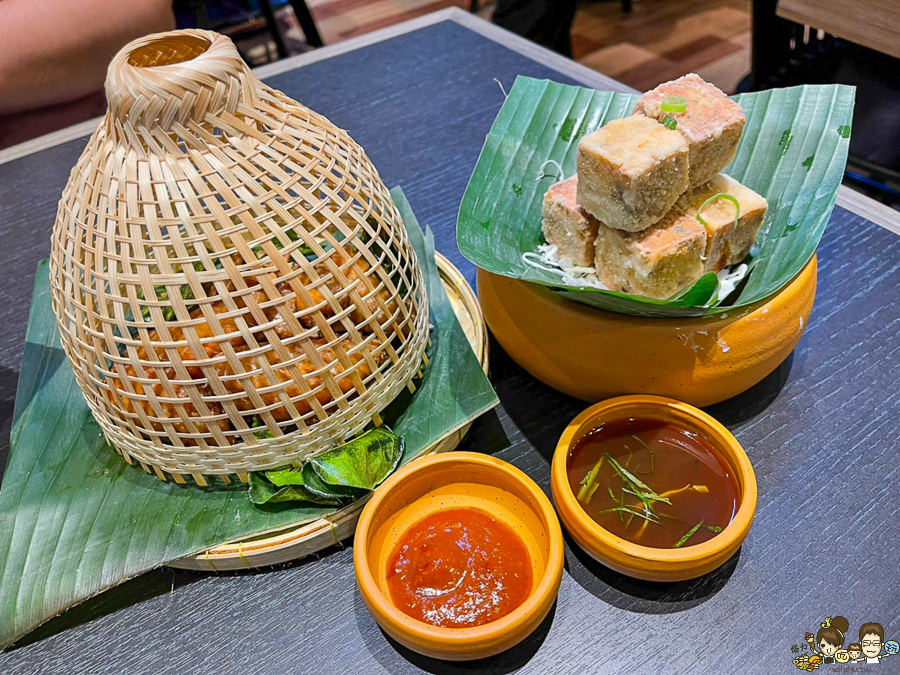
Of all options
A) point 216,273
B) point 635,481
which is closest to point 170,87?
point 216,273

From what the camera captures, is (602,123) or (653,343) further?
(602,123)

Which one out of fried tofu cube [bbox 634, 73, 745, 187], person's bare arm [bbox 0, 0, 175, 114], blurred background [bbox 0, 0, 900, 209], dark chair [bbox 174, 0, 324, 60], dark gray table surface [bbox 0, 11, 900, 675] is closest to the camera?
dark gray table surface [bbox 0, 11, 900, 675]

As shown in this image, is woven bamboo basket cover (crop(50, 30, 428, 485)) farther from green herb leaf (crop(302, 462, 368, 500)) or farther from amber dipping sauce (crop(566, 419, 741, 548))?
amber dipping sauce (crop(566, 419, 741, 548))

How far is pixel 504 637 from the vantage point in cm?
75

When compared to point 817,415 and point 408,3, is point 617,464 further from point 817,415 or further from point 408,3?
point 408,3

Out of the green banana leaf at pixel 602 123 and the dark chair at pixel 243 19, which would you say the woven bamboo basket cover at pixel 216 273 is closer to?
the green banana leaf at pixel 602 123

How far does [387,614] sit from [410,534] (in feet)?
0.46

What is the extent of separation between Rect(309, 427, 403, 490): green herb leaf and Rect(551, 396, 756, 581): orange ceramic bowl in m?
0.23

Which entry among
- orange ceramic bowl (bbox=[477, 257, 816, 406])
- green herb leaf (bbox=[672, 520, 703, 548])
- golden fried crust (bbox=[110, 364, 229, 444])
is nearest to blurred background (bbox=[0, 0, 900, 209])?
orange ceramic bowl (bbox=[477, 257, 816, 406])

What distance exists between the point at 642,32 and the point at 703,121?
3.38 m

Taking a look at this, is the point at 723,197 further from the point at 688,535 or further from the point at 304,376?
the point at 304,376

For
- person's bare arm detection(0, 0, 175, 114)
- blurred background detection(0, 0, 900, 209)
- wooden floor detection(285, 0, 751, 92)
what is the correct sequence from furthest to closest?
wooden floor detection(285, 0, 751, 92) → person's bare arm detection(0, 0, 175, 114) → blurred background detection(0, 0, 900, 209)

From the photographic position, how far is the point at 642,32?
393 cm

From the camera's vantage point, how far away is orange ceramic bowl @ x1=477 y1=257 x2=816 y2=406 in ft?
3.07
